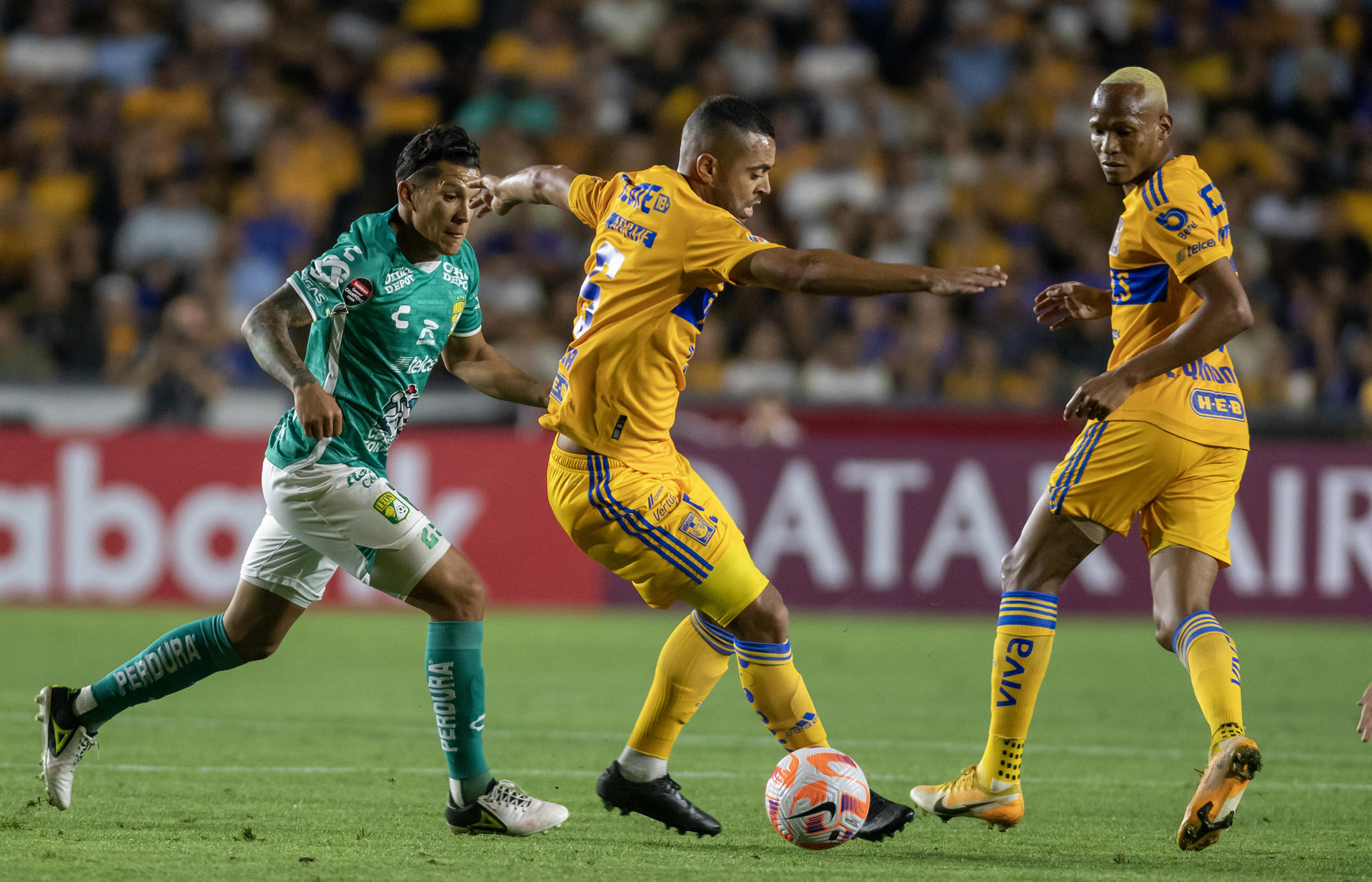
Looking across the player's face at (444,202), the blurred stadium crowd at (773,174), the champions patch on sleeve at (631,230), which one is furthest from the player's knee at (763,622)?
the blurred stadium crowd at (773,174)

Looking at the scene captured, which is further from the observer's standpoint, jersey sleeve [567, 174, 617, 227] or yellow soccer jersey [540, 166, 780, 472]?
jersey sleeve [567, 174, 617, 227]

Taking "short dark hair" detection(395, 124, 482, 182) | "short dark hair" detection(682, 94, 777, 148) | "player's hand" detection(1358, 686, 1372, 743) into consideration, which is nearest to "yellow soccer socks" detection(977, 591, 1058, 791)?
"player's hand" detection(1358, 686, 1372, 743)

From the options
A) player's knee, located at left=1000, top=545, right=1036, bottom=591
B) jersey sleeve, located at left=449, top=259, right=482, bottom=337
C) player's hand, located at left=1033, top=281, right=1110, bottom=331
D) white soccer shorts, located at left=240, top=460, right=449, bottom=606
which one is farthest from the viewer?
player's hand, located at left=1033, top=281, right=1110, bottom=331

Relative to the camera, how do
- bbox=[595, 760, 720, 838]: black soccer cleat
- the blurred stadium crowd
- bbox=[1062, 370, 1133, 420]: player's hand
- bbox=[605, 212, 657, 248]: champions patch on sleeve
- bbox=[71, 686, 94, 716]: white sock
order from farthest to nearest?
the blurred stadium crowd
bbox=[71, 686, 94, 716]: white sock
bbox=[595, 760, 720, 838]: black soccer cleat
bbox=[605, 212, 657, 248]: champions patch on sleeve
bbox=[1062, 370, 1133, 420]: player's hand

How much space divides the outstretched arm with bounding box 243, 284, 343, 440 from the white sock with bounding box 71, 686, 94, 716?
1.30 meters

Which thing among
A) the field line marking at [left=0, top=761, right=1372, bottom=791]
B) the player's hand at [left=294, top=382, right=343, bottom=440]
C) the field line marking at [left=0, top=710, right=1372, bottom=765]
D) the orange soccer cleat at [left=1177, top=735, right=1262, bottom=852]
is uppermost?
the player's hand at [left=294, top=382, right=343, bottom=440]

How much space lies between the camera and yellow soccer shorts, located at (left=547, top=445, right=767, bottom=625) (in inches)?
195

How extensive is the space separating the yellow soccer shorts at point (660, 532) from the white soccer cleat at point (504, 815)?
766 mm

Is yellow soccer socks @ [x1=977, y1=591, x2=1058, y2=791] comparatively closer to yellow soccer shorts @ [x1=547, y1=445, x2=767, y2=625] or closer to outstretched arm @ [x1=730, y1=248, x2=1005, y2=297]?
yellow soccer shorts @ [x1=547, y1=445, x2=767, y2=625]

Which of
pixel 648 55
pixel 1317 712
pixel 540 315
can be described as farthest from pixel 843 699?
pixel 648 55

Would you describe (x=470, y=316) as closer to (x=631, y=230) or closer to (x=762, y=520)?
(x=631, y=230)

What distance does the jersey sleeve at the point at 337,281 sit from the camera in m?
5.04

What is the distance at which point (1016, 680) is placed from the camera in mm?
5246

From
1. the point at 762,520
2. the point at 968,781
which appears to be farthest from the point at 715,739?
the point at 762,520
